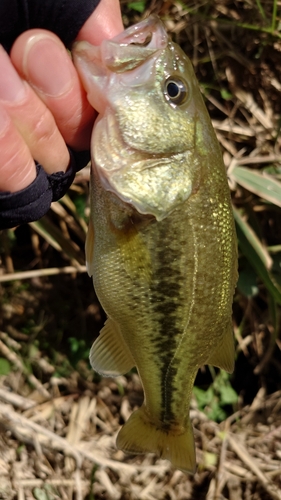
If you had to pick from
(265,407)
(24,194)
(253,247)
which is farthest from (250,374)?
(24,194)

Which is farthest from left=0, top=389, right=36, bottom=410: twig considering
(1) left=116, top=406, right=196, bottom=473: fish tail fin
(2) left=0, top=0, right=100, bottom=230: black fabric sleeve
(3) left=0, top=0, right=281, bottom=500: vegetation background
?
(2) left=0, top=0, right=100, bottom=230: black fabric sleeve

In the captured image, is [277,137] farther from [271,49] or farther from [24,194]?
[24,194]

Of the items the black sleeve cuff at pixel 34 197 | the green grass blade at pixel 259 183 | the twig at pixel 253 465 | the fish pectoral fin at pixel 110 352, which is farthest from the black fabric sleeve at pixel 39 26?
the twig at pixel 253 465

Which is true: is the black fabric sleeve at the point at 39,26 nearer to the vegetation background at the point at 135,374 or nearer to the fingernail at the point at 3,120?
the fingernail at the point at 3,120

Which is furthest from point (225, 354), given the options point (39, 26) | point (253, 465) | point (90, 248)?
point (253, 465)

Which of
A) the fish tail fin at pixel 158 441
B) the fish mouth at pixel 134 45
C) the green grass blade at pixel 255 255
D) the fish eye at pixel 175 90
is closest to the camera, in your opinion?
the fish mouth at pixel 134 45

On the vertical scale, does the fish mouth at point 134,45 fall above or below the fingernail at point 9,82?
below

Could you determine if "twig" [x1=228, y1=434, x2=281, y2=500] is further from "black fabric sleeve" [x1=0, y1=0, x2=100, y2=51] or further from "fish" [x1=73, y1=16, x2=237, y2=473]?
"black fabric sleeve" [x1=0, y1=0, x2=100, y2=51]
